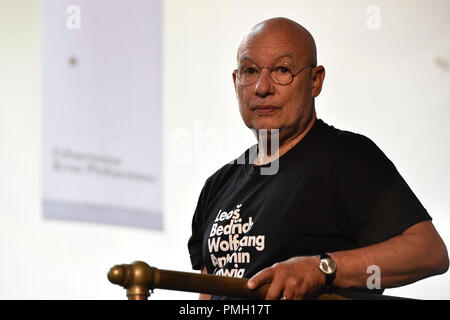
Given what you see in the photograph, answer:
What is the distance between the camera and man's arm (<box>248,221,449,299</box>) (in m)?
1.12

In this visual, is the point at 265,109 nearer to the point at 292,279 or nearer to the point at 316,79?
the point at 316,79

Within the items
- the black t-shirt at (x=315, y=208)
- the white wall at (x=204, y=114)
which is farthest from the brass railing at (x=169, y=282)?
the white wall at (x=204, y=114)

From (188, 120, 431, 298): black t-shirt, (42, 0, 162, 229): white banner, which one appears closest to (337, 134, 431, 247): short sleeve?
(188, 120, 431, 298): black t-shirt

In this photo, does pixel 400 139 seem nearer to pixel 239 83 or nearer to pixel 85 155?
pixel 239 83

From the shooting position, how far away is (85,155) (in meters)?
2.44

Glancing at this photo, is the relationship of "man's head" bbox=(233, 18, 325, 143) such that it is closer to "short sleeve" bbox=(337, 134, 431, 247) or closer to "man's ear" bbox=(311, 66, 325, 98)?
"man's ear" bbox=(311, 66, 325, 98)

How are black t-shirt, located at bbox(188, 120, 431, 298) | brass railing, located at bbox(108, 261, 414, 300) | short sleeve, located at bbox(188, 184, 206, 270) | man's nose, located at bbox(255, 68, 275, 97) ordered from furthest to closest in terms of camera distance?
short sleeve, located at bbox(188, 184, 206, 270), man's nose, located at bbox(255, 68, 275, 97), black t-shirt, located at bbox(188, 120, 431, 298), brass railing, located at bbox(108, 261, 414, 300)

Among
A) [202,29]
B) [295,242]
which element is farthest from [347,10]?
[295,242]

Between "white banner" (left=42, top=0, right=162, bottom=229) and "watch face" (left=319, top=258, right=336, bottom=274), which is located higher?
"white banner" (left=42, top=0, right=162, bottom=229)

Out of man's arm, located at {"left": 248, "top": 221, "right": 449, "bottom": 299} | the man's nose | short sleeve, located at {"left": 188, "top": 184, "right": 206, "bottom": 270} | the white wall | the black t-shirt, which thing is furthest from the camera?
the white wall

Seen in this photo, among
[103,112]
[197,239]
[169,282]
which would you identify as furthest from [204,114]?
[169,282]

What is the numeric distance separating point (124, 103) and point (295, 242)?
4.45ft

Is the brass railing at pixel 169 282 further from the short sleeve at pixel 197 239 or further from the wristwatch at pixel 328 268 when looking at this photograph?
the short sleeve at pixel 197 239

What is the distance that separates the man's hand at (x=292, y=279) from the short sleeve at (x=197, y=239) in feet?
1.55
